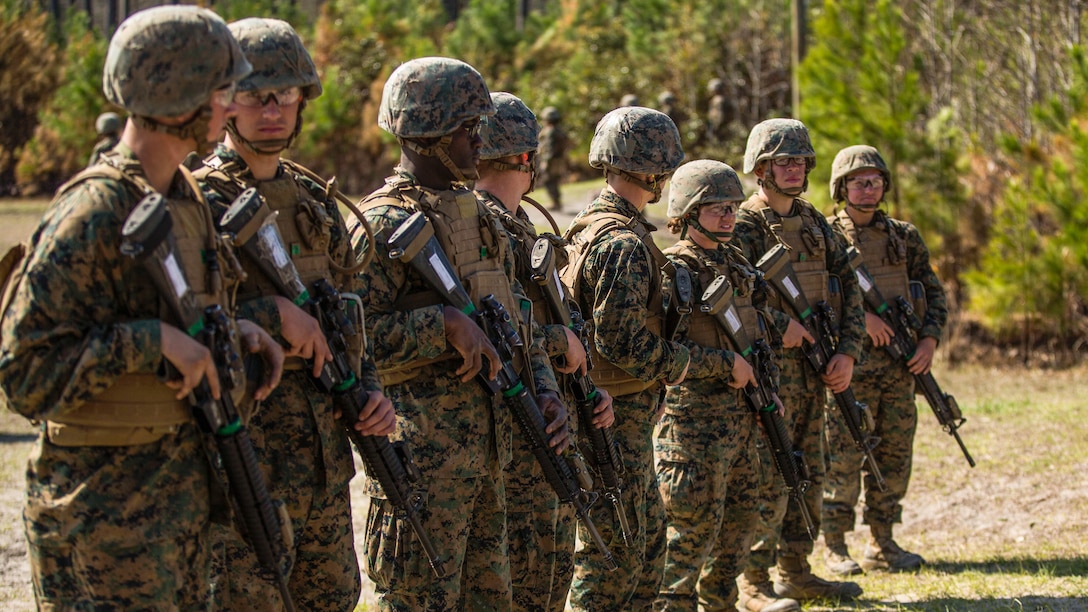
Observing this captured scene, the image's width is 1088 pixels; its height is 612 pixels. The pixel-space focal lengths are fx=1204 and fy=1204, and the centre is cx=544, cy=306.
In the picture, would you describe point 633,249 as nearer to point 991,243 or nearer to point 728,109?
point 991,243

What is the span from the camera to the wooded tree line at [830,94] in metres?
13.1

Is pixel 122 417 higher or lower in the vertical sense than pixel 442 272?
lower

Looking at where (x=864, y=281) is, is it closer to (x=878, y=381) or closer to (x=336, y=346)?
(x=878, y=381)

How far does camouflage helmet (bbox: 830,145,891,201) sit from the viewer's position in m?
7.40

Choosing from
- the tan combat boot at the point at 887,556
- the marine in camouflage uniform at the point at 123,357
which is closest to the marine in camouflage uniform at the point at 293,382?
the marine in camouflage uniform at the point at 123,357

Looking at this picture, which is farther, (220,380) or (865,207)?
(865,207)

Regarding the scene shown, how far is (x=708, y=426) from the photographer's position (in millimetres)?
5516

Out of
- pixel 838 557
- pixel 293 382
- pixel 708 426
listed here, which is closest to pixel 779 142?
pixel 708 426

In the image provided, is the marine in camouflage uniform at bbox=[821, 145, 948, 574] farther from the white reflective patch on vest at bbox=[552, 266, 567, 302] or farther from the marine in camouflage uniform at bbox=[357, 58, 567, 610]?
the marine in camouflage uniform at bbox=[357, 58, 567, 610]

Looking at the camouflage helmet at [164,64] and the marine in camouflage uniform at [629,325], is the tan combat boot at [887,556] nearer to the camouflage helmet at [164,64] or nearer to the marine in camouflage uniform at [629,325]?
the marine in camouflage uniform at [629,325]

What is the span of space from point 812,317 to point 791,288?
218mm

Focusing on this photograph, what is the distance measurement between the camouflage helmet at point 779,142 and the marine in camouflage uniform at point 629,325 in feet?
3.94

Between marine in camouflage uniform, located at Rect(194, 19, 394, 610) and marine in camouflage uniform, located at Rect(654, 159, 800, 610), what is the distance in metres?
2.05

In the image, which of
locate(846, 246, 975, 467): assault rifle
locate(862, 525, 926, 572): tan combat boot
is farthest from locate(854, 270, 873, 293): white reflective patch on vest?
locate(862, 525, 926, 572): tan combat boot
